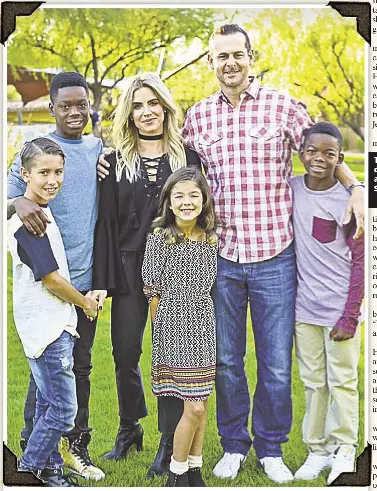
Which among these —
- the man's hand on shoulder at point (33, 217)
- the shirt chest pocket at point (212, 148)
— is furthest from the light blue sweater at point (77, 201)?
the shirt chest pocket at point (212, 148)

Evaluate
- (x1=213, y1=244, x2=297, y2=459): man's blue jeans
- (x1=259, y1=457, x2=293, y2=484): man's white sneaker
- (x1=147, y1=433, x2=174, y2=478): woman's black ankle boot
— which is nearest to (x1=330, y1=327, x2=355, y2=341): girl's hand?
(x1=213, y1=244, x2=297, y2=459): man's blue jeans

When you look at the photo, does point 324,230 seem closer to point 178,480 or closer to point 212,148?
point 212,148

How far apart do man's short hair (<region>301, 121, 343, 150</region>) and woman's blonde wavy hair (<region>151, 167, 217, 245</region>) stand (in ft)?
1.64

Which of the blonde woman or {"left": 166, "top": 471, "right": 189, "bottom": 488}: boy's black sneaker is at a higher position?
the blonde woman

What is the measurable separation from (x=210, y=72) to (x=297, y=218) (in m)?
0.83

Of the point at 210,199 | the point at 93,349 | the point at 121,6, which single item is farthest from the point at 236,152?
the point at 93,349

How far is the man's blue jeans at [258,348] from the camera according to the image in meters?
3.73

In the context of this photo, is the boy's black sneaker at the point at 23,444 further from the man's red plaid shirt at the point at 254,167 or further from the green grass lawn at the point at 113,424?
the man's red plaid shirt at the point at 254,167

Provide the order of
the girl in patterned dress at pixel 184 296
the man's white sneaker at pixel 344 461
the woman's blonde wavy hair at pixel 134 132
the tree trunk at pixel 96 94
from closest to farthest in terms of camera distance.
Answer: the girl in patterned dress at pixel 184 296 → the woman's blonde wavy hair at pixel 134 132 → the man's white sneaker at pixel 344 461 → the tree trunk at pixel 96 94

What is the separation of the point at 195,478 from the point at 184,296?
0.86m

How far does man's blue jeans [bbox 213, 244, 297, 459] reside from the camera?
12.2 feet

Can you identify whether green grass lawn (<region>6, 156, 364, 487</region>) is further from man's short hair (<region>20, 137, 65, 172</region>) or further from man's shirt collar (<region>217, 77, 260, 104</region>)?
man's shirt collar (<region>217, 77, 260, 104</region>)

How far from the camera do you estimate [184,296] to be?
141 inches

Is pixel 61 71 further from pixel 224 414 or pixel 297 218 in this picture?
pixel 224 414
